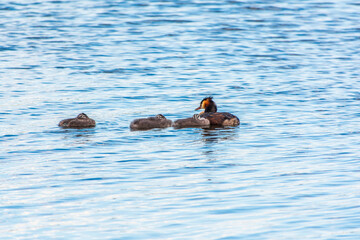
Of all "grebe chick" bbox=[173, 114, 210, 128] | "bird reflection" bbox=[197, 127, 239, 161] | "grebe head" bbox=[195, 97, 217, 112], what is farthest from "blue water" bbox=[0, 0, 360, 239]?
"grebe head" bbox=[195, 97, 217, 112]

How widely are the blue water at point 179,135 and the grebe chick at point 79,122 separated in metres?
0.27

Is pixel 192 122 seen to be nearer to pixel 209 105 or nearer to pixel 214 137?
pixel 214 137

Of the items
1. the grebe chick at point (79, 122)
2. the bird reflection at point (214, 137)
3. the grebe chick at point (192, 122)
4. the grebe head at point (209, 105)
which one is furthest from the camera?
the grebe head at point (209, 105)

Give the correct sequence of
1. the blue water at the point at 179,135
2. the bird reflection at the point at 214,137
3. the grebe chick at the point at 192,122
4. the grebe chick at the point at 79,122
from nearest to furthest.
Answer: the blue water at the point at 179,135 < the bird reflection at the point at 214,137 < the grebe chick at the point at 79,122 < the grebe chick at the point at 192,122

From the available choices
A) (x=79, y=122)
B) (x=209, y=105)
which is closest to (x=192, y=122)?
(x=209, y=105)

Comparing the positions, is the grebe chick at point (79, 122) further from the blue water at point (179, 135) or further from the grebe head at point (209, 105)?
the grebe head at point (209, 105)

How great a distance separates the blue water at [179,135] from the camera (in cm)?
909

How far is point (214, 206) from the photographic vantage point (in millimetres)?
9523

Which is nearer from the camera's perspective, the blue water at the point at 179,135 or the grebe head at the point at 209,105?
the blue water at the point at 179,135

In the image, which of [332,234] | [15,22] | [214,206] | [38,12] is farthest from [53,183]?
[38,12]

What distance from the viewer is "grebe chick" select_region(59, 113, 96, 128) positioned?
579 inches

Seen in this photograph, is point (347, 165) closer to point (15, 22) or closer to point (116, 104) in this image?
point (116, 104)

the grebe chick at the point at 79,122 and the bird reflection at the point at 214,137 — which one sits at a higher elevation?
the grebe chick at the point at 79,122

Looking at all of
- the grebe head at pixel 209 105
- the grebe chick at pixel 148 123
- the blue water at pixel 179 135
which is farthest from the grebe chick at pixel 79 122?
the grebe head at pixel 209 105
